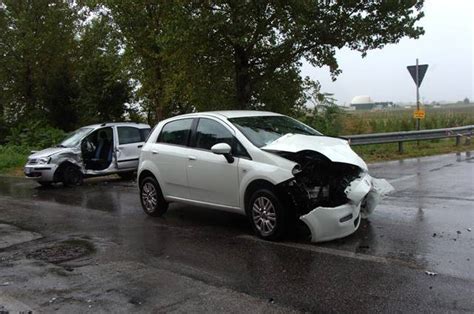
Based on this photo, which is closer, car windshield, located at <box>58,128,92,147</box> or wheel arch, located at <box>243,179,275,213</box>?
wheel arch, located at <box>243,179,275,213</box>

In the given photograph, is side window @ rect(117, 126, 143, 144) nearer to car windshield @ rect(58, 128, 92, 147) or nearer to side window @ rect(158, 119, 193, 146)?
car windshield @ rect(58, 128, 92, 147)

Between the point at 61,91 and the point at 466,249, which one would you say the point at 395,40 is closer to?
the point at 466,249

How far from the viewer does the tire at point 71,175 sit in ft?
46.8

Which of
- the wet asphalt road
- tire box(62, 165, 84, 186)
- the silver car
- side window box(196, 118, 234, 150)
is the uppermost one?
side window box(196, 118, 234, 150)

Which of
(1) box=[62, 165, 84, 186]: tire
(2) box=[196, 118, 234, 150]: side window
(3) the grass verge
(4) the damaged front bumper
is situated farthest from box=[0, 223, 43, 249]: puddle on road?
(3) the grass verge

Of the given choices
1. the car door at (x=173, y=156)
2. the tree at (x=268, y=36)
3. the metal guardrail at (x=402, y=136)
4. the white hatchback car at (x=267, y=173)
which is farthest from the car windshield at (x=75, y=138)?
the metal guardrail at (x=402, y=136)

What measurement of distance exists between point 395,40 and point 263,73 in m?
3.56

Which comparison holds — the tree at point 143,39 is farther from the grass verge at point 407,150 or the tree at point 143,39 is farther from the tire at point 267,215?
the tire at point 267,215

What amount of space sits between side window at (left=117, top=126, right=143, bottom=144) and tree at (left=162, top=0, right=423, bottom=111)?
206cm

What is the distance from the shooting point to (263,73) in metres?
14.1

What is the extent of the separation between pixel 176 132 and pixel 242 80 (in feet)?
18.1

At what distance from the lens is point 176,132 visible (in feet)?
29.0

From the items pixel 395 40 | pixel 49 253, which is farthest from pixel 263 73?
pixel 49 253

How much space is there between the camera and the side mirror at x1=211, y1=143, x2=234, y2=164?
7332 mm
